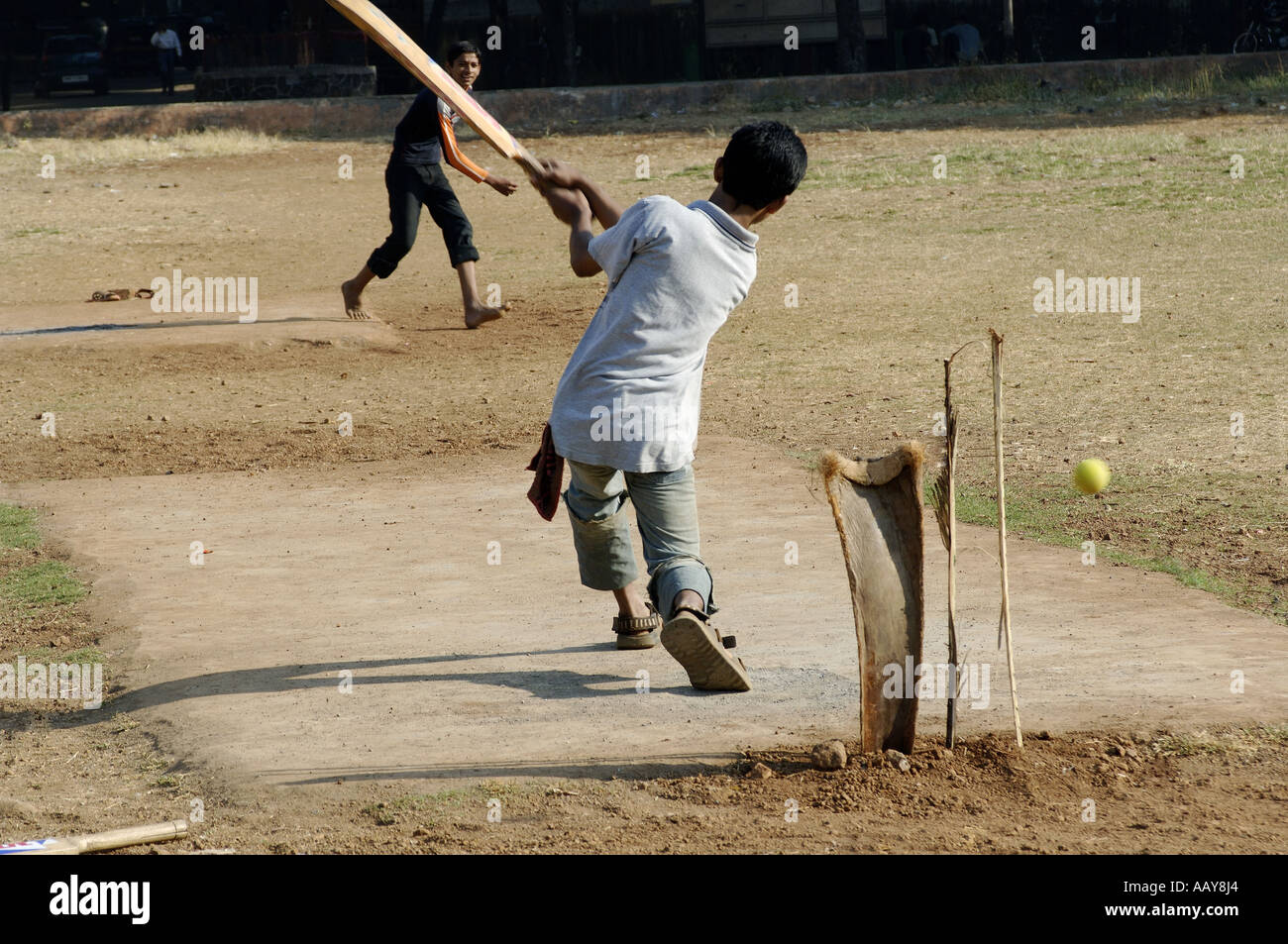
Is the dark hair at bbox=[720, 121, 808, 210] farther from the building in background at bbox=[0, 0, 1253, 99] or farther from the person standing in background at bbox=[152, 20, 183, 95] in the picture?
the person standing in background at bbox=[152, 20, 183, 95]

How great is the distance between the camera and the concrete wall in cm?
2341

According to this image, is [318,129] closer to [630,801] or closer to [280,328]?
[280,328]

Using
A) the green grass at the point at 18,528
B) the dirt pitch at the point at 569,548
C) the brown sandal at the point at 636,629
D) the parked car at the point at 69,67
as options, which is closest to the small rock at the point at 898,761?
the dirt pitch at the point at 569,548

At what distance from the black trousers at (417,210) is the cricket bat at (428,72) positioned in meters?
5.41

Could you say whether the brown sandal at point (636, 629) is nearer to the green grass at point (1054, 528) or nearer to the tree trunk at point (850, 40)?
the green grass at point (1054, 528)

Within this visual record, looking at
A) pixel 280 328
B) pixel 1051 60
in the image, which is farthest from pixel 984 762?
pixel 1051 60

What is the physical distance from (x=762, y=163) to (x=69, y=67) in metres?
35.1

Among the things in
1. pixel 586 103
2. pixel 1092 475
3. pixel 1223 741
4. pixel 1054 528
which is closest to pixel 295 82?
pixel 586 103

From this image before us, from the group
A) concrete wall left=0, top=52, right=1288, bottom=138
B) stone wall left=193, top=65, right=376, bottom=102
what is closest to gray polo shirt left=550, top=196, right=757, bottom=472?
concrete wall left=0, top=52, right=1288, bottom=138

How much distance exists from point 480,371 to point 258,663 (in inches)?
216

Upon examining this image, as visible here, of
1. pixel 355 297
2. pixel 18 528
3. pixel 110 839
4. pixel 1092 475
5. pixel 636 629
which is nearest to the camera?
pixel 110 839

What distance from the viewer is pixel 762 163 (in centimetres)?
429

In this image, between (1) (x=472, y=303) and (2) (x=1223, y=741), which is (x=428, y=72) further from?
(1) (x=472, y=303)

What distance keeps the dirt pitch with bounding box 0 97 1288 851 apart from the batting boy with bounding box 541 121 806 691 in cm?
43
